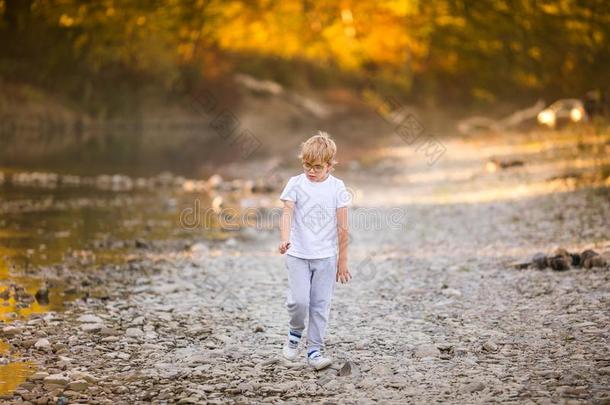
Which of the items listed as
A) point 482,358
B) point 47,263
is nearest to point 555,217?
point 482,358

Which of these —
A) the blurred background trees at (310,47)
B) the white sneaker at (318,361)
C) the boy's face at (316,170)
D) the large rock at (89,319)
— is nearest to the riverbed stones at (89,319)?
the large rock at (89,319)

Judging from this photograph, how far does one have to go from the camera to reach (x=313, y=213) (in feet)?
21.5

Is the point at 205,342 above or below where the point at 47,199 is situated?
below

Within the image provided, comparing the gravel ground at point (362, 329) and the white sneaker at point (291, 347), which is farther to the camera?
the white sneaker at point (291, 347)

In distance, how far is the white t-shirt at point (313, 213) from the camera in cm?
653

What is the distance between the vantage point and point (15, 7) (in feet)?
141

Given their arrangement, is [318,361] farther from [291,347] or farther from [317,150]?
[317,150]

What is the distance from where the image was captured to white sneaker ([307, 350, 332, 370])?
6230 mm

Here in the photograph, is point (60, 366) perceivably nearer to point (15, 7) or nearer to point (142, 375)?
point (142, 375)

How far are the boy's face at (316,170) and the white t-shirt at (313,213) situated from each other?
1.9 inches

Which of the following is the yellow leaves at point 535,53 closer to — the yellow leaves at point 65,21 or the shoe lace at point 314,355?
the yellow leaves at point 65,21

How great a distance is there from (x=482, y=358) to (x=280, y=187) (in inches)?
528


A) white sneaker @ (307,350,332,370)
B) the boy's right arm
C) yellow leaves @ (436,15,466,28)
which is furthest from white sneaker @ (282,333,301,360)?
yellow leaves @ (436,15,466,28)

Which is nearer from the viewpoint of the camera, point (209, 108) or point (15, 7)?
point (15, 7)
